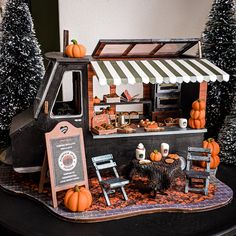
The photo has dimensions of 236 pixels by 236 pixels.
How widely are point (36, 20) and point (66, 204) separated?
4944 mm

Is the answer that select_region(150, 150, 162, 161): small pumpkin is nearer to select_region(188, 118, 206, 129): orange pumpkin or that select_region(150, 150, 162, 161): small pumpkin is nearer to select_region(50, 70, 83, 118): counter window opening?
select_region(188, 118, 206, 129): orange pumpkin

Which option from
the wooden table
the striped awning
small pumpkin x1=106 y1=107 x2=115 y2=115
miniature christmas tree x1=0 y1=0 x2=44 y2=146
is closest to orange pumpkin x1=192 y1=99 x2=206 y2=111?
the striped awning

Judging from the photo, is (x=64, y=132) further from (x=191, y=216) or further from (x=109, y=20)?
(x=109, y=20)

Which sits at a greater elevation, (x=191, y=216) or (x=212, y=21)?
(x=212, y=21)

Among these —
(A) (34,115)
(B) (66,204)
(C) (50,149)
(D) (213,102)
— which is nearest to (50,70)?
(A) (34,115)

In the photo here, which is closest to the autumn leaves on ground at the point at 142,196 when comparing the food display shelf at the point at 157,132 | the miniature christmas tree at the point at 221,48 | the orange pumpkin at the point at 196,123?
the food display shelf at the point at 157,132

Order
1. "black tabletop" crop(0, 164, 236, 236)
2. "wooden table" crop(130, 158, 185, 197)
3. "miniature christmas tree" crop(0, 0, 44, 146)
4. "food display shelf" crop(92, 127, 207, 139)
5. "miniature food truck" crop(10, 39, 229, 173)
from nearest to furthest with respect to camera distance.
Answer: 1. "black tabletop" crop(0, 164, 236, 236)
2. "wooden table" crop(130, 158, 185, 197)
3. "miniature food truck" crop(10, 39, 229, 173)
4. "food display shelf" crop(92, 127, 207, 139)
5. "miniature christmas tree" crop(0, 0, 44, 146)

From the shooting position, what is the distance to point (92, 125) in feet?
17.1

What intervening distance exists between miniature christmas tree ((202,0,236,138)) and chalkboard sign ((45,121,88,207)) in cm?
315

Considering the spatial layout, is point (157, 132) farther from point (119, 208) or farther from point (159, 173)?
point (119, 208)

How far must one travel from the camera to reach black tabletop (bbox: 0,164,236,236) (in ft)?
13.3

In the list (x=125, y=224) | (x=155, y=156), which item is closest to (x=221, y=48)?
(x=155, y=156)

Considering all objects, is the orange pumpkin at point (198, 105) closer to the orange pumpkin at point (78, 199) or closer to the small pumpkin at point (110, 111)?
the small pumpkin at point (110, 111)

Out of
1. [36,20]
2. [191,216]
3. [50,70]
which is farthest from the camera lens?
[36,20]
